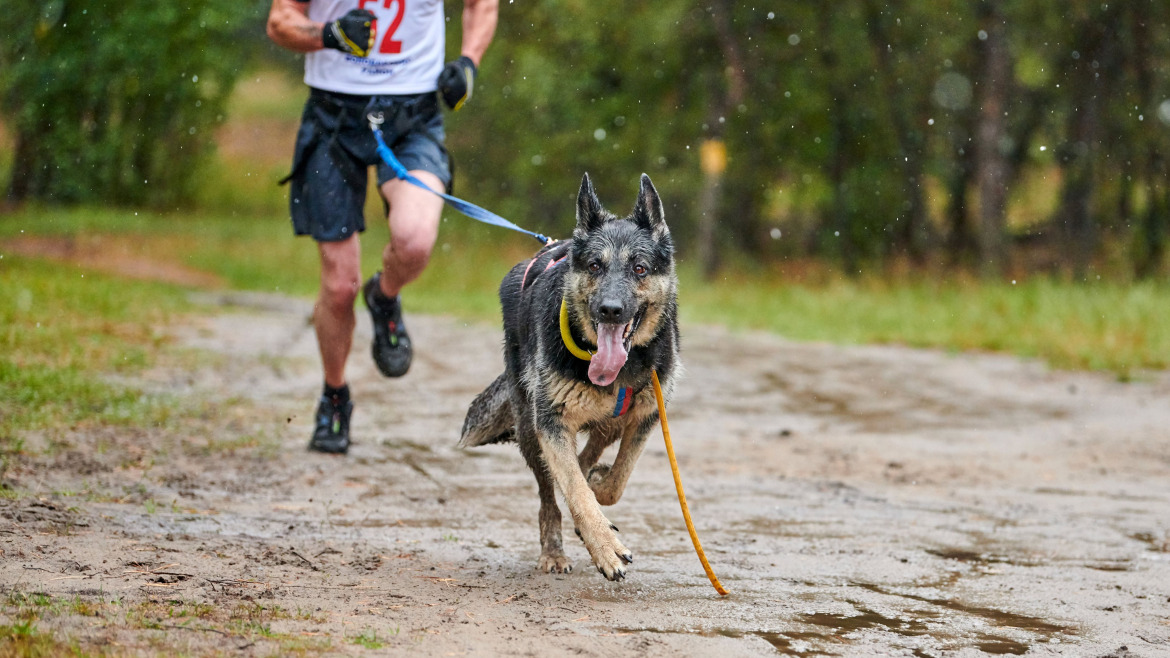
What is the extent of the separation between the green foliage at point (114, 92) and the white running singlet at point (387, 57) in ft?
39.8

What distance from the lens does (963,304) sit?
15961 millimetres

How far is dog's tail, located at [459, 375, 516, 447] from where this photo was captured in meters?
5.00

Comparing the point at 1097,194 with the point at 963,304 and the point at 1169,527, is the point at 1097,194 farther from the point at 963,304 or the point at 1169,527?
the point at 1169,527

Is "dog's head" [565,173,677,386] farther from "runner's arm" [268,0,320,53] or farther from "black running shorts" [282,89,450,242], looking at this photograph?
"runner's arm" [268,0,320,53]

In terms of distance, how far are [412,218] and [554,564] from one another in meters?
2.04

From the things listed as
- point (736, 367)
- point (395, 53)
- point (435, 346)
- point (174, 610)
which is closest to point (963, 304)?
point (736, 367)

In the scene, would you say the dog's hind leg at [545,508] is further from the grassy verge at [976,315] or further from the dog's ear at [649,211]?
the grassy verge at [976,315]

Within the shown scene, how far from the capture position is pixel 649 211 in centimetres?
442

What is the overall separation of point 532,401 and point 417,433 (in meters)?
3.00

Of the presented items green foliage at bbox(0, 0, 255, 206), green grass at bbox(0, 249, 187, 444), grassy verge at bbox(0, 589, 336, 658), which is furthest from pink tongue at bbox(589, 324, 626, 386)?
green foliage at bbox(0, 0, 255, 206)

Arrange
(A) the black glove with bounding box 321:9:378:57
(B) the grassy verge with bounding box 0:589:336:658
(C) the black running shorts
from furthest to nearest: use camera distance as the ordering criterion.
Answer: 1. (C) the black running shorts
2. (A) the black glove with bounding box 321:9:378:57
3. (B) the grassy verge with bounding box 0:589:336:658

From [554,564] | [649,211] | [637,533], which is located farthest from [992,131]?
[554,564]

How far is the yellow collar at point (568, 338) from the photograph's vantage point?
166 inches

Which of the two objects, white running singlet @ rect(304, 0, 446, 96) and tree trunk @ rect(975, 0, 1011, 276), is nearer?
white running singlet @ rect(304, 0, 446, 96)
